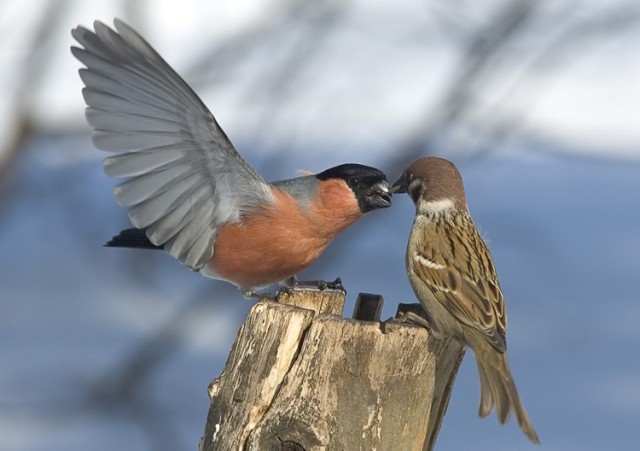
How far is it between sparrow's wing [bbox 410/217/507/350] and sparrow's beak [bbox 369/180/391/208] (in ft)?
1.07

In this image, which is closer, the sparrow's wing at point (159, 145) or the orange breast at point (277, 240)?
the sparrow's wing at point (159, 145)

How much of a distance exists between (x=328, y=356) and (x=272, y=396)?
0.25 meters

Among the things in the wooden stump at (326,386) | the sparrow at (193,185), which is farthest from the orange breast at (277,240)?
the wooden stump at (326,386)

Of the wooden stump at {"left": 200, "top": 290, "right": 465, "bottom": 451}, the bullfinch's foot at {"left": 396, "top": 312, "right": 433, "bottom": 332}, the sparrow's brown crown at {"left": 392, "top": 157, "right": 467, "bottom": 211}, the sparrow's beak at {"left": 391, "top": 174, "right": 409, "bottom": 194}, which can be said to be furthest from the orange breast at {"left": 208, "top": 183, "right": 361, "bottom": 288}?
the wooden stump at {"left": 200, "top": 290, "right": 465, "bottom": 451}

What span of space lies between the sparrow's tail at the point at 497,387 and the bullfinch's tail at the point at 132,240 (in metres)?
1.71

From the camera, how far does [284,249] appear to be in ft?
14.1

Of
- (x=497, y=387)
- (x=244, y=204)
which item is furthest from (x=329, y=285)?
(x=497, y=387)

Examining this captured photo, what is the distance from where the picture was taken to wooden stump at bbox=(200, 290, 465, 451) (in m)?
2.94

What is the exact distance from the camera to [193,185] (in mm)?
3924

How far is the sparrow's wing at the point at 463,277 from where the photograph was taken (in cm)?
367

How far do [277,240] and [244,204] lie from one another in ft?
0.80

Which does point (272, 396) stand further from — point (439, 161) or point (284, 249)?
point (439, 161)

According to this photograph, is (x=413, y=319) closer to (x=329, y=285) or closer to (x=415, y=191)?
(x=329, y=285)

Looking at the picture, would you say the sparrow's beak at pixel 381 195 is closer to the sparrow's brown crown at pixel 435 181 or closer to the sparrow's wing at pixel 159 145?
the sparrow's brown crown at pixel 435 181
